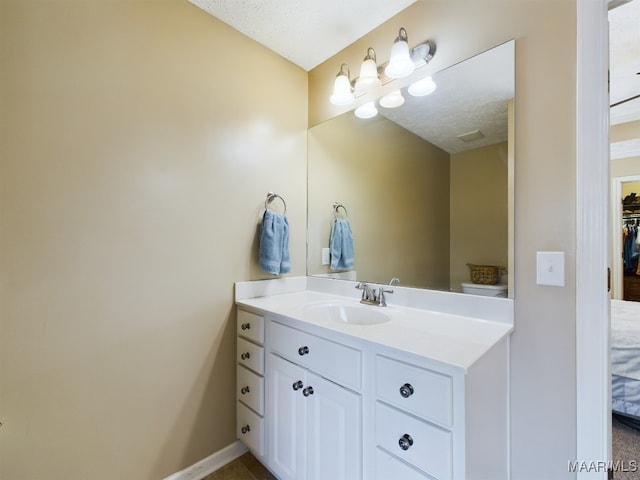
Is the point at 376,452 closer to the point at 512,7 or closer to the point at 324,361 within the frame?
the point at 324,361

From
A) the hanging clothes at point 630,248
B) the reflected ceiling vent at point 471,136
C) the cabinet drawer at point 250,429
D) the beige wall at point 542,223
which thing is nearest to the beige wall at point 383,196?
the reflected ceiling vent at point 471,136

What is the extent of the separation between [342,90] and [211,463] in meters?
2.15

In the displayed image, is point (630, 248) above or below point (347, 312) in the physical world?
above

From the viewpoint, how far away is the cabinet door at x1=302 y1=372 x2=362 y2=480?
3.35 ft

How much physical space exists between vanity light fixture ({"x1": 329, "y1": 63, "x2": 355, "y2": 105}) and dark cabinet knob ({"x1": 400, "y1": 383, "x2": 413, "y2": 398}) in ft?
4.98

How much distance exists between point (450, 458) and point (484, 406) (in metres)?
0.21

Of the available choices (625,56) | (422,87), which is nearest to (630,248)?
(625,56)

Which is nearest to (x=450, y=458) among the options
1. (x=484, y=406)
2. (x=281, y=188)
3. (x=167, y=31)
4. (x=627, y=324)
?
(x=484, y=406)

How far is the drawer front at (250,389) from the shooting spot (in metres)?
1.42

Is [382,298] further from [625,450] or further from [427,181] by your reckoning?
[625,450]

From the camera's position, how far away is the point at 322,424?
1131 millimetres

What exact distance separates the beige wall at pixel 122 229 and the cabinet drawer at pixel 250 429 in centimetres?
7

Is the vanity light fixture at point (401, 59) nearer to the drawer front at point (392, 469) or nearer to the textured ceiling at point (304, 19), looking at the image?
the textured ceiling at point (304, 19)

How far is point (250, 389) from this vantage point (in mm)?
1500
